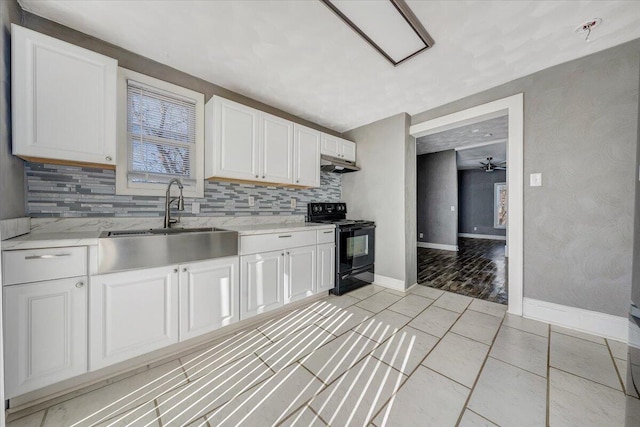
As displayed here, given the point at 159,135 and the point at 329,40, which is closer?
the point at 329,40

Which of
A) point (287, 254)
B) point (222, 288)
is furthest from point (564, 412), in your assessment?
point (222, 288)

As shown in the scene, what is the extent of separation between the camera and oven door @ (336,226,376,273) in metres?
2.81

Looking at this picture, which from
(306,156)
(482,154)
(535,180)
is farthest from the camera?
(482,154)

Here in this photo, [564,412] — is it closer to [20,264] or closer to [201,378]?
[201,378]

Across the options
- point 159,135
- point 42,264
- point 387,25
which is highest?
point 387,25

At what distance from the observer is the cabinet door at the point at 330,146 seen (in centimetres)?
310

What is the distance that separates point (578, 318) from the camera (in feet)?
6.53

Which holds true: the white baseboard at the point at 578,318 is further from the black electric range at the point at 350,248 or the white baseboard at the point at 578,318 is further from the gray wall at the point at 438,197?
the gray wall at the point at 438,197

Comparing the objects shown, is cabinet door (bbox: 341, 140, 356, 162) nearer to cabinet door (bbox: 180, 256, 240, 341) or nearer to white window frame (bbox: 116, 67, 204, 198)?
white window frame (bbox: 116, 67, 204, 198)

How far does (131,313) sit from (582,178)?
11.9ft

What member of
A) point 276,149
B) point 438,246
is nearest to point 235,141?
point 276,149

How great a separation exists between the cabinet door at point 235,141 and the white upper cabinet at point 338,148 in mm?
1018

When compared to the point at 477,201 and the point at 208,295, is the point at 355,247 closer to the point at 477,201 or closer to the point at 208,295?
the point at 208,295

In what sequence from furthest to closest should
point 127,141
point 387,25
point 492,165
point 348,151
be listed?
point 492,165 → point 348,151 → point 127,141 → point 387,25
